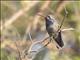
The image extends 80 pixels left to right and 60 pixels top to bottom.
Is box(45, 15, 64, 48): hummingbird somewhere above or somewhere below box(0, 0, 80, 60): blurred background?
above

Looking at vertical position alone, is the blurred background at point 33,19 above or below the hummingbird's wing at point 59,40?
below

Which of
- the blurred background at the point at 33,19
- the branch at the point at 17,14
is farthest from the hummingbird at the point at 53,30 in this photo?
the branch at the point at 17,14

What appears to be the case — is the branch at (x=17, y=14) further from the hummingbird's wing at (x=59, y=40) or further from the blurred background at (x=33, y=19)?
the hummingbird's wing at (x=59, y=40)

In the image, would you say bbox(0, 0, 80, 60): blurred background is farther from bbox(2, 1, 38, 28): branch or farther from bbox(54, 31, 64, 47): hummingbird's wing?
bbox(54, 31, 64, 47): hummingbird's wing

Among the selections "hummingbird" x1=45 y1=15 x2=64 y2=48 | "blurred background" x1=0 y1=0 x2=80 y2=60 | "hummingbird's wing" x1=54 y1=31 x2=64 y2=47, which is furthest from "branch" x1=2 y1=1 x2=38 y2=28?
"hummingbird's wing" x1=54 y1=31 x2=64 y2=47

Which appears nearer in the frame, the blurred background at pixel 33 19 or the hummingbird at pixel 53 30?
the hummingbird at pixel 53 30

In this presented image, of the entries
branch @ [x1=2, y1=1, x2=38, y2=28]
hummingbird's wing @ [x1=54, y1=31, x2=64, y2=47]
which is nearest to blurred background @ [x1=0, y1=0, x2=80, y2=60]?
branch @ [x1=2, y1=1, x2=38, y2=28]

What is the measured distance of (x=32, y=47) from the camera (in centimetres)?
343

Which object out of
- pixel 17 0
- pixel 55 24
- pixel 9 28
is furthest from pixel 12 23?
pixel 55 24

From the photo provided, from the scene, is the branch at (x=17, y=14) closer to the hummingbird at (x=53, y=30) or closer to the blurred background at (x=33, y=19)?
the blurred background at (x=33, y=19)

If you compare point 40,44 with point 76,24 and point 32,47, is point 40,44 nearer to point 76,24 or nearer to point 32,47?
point 32,47

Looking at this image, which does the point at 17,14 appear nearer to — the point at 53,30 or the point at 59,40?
the point at 53,30

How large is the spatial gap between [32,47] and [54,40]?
53 centimetres

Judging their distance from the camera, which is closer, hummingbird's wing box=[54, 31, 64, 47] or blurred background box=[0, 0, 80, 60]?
hummingbird's wing box=[54, 31, 64, 47]
